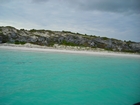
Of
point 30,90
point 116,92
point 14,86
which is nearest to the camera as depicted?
point 30,90

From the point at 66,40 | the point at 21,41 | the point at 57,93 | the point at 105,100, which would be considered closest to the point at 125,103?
the point at 105,100

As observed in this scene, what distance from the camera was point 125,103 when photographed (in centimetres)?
579

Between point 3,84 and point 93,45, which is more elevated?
point 93,45

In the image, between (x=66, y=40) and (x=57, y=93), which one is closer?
(x=57, y=93)

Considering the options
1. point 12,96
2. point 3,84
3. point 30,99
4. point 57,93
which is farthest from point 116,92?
point 3,84

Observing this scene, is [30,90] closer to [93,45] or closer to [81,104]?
[81,104]

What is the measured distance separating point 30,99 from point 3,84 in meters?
2.44

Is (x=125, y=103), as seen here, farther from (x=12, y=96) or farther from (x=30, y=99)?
(x=12, y=96)

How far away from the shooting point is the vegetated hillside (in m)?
40.6

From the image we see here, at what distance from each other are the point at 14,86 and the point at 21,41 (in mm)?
36854

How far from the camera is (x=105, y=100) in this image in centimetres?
604

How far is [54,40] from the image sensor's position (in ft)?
157

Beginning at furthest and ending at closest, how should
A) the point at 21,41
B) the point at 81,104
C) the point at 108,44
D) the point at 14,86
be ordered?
the point at 108,44
the point at 21,41
the point at 14,86
the point at 81,104

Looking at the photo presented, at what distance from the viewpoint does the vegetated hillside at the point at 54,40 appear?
133 ft
